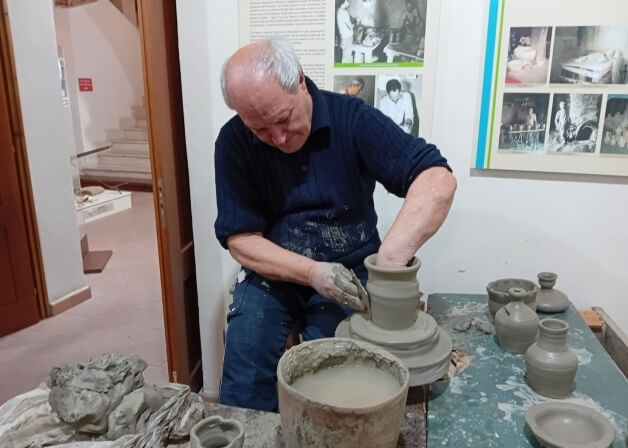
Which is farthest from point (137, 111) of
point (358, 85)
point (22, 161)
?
point (358, 85)

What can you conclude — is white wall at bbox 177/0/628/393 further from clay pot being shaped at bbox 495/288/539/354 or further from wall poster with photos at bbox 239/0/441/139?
clay pot being shaped at bbox 495/288/539/354

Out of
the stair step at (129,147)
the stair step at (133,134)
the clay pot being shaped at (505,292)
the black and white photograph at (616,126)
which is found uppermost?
the black and white photograph at (616,126)

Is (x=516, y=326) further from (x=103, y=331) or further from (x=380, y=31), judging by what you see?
(x=103, y=331)

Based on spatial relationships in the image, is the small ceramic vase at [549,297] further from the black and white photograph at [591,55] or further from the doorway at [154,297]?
the doorway at [154,297]

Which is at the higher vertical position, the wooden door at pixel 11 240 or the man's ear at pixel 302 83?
the man's ear at pixel 302 83

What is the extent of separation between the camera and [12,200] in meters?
2.70

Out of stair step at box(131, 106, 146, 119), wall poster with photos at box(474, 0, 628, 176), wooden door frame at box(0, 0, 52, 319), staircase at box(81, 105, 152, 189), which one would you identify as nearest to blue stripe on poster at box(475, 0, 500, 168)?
wall poster with photos at box(474, 0, 628, 176)

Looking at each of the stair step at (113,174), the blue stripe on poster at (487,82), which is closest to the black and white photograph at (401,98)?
the blue stripe on poster at (487,82)

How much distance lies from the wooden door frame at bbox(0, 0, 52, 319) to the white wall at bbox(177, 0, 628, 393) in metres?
1.24

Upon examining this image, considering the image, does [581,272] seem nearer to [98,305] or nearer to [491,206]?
[491,206]

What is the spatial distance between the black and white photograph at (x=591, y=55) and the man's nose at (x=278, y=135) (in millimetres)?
919

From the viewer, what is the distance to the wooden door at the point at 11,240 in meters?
2.60

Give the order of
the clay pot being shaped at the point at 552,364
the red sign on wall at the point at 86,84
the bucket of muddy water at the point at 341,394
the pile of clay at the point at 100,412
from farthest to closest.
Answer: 1. the red sign on wall at the point at 86,84
2. the clay pot being shaped at the point at 552,364
3. the pile of clay at the point at 100,412
4. the bucket of muddy water at the point at 341,394

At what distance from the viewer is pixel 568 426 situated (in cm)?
110
